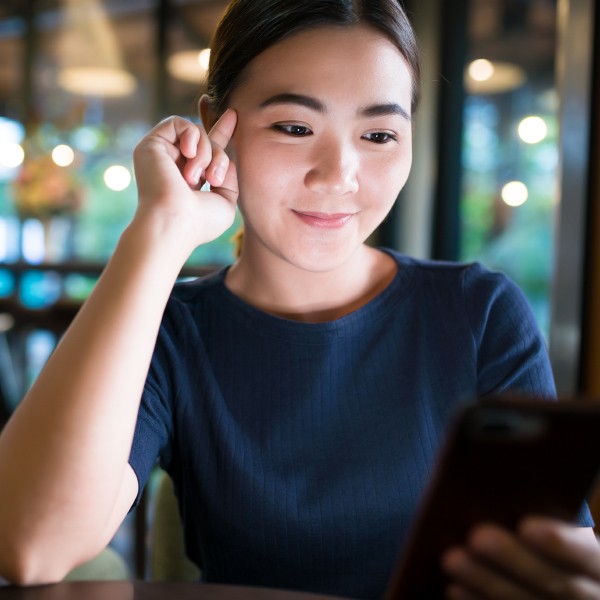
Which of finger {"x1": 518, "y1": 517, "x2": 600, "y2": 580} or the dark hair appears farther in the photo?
the dark hair

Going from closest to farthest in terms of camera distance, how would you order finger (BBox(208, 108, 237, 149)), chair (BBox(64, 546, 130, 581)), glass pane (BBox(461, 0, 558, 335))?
finger (BBox(208, 108, 237, 149)) → chair (BBox(64, 546, 130, 581)) → glass pane (BBox(461, 0, 558, 335))

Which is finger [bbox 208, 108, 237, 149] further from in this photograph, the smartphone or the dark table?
the smartphone

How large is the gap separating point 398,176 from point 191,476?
1.95ft

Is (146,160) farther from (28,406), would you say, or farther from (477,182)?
(477,182)

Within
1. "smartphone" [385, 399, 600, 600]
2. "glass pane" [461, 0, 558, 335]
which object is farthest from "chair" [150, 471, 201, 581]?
"glass pane" [461, 0, 558, 335]

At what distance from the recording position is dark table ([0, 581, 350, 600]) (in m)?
0.80

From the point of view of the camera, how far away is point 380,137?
1.25 meters

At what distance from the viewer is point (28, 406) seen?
0.95 meters

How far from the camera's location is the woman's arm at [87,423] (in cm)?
91

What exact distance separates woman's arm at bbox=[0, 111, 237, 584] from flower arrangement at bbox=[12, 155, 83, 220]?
201 inches

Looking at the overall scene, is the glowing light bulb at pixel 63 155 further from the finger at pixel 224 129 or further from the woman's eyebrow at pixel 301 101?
the woman's eyebrow at pixel 301 101

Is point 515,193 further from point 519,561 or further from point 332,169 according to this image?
point 519,561

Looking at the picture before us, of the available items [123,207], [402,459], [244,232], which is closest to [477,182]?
[244,232]

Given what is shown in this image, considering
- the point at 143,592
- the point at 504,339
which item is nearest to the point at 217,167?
the point at 504,339
